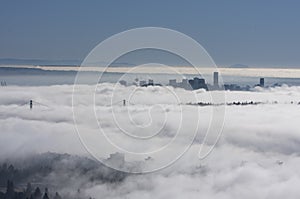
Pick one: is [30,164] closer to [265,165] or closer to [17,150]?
[17,150]

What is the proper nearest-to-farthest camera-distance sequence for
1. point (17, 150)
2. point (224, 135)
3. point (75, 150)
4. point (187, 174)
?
point (187, 174) < point (75, 150) < point (17, 150) < point (224, 135)

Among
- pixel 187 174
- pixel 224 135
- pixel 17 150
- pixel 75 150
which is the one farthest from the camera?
pixel 224 135

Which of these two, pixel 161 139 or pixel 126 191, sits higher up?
pixel 161 139

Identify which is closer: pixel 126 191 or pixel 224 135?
pixel 126 191

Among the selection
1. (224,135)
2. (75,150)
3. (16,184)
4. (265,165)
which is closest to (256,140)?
(224,135)

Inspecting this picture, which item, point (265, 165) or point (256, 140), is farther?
point (256, 140)

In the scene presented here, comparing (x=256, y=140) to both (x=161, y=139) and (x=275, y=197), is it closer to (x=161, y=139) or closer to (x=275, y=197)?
(x=275, y=197)

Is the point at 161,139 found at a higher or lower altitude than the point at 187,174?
higher

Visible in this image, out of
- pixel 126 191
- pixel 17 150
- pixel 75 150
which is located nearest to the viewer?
pixel 126 191

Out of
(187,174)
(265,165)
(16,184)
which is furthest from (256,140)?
(16,184)
